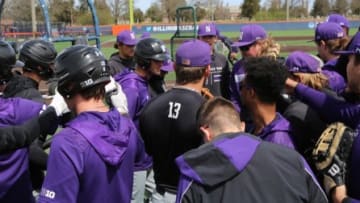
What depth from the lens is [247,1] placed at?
77.7 m

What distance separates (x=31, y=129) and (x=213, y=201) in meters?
1.45

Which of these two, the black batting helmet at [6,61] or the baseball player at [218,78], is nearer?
the black batting helmet at [6,61]

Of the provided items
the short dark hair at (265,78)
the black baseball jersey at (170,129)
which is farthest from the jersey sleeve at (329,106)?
the black baseball jersey at (170,129)

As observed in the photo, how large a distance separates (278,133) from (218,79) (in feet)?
12.3

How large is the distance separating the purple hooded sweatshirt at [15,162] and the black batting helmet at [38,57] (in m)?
0.52

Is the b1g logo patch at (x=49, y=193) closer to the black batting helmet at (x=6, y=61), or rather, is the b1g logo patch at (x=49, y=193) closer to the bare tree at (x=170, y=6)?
the black batting helmet at (x=6, y=61)

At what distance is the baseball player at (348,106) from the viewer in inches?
97.3

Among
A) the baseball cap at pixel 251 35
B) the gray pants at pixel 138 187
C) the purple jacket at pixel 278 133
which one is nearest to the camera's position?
the purple jacket at pixel 278 133

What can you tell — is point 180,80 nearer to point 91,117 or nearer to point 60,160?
point 91,117

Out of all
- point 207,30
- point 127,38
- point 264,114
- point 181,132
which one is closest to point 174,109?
Answer: point 181,132

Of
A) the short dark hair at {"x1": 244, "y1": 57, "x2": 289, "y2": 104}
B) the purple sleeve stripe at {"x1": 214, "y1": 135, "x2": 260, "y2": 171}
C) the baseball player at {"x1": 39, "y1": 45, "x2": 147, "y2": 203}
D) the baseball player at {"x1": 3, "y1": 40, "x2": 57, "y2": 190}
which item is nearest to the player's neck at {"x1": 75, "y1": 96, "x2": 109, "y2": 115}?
the baseball player at {"x1": 39, "y1": 45, "x2": 147, "y2": 203}

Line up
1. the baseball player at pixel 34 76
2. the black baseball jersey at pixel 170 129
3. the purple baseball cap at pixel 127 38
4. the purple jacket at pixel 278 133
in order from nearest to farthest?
the purple jacket at pixel 278 133 → the baseball player at pixel 34 76 → the black baseball jersey at pixel 170 129 → the purple baseball cap at pixel 127 38

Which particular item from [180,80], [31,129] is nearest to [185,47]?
[180,80]

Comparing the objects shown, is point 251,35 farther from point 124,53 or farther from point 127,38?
point 124,53
